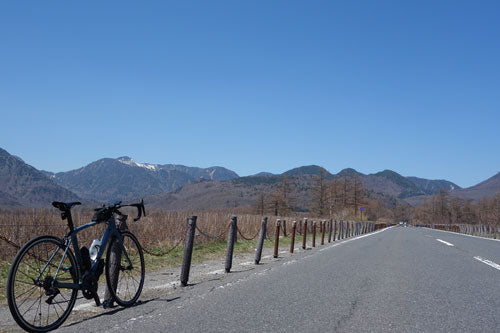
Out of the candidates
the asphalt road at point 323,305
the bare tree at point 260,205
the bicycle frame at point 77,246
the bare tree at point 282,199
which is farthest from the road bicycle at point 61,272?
the bare tree at point 260,205

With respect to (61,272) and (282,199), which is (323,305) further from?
(282,199)

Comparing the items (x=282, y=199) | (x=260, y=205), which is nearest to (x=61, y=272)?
(x=282, y=199)

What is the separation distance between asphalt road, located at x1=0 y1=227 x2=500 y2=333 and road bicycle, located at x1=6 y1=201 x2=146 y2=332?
0.30 metres

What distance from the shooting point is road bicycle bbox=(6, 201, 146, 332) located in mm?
4320

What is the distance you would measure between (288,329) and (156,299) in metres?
2.45

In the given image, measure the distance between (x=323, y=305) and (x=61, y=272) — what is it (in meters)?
3.25

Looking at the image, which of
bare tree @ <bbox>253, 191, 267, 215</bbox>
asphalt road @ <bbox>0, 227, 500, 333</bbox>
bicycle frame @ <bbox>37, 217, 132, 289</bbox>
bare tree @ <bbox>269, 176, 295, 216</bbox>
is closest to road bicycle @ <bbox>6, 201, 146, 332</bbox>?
bicycle frame @ <bbox>37, 217, 132, 289</bbox>

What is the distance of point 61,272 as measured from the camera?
500 cm

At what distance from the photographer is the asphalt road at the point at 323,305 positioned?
4.55m

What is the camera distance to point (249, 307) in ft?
17.9

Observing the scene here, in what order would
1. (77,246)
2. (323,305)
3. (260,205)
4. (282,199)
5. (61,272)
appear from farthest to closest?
(260,205) → (282,199) → (323,305) → (61,272) → (77,246)

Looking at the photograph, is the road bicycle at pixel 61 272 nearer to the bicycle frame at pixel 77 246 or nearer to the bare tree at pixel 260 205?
the bicycle frame at pixel 77 246

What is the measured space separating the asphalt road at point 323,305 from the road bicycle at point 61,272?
0.98ft

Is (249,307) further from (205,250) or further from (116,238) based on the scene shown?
(205,250)
